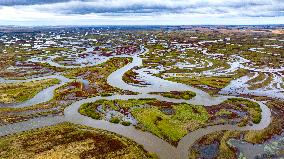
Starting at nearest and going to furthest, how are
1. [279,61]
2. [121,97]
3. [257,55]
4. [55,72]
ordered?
[121,97] < [55,72] < [279,61] < [257,55]

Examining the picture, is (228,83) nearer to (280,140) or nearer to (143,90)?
(143,90)

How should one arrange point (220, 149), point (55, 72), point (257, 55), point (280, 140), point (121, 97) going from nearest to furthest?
point (220, 149) → point (280, 140) → point (121, 97) → point (55, 72) → point (257, 55)

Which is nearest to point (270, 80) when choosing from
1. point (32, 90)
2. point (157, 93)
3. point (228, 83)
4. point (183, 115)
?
point (228, 83)

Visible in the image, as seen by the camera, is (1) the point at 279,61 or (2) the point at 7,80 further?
(1) the point at 279,61

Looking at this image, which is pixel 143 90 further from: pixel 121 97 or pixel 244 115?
pixel 244 115

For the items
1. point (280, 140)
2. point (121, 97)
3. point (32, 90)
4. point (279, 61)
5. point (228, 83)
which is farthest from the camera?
point (279, 61)

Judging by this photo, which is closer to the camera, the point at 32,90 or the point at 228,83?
the point at 32,90

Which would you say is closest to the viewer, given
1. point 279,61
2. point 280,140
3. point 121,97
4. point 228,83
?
point 280,140

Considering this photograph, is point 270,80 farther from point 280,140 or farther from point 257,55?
point 257,55

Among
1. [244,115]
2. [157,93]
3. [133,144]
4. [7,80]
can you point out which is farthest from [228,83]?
[7,80]
